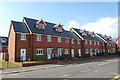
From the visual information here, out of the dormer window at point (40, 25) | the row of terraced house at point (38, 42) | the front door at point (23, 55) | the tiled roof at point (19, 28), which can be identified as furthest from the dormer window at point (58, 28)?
the front door at point (23, 55)

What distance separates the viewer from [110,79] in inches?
327

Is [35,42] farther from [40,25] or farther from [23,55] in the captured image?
[40,25]

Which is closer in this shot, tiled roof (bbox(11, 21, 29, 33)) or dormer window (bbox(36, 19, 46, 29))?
tiled roof (bbox(11, 21, 29, 33))

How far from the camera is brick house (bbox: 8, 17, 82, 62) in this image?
2083 cm

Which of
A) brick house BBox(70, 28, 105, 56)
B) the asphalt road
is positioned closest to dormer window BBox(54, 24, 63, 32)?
brick house BBox(70, 28, 105, 56)

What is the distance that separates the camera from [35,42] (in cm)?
2247

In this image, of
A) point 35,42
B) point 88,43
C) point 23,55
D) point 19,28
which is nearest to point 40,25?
point 35,42

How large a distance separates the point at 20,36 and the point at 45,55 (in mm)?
6543

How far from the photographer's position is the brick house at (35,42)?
20831 millimetres

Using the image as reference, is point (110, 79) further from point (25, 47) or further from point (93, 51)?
point (93, 51)

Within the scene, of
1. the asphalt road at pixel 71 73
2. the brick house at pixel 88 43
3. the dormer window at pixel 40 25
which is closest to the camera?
the asphalt road at pixel 71 73

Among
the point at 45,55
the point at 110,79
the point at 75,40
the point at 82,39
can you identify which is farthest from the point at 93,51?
the point at 110,79

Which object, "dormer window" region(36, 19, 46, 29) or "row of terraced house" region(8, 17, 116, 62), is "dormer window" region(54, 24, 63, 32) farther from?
"dormer window" region(36, 19, 46, 29)

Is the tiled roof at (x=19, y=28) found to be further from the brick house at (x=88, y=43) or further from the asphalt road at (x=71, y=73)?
the brick house at (x=88, y=43)
